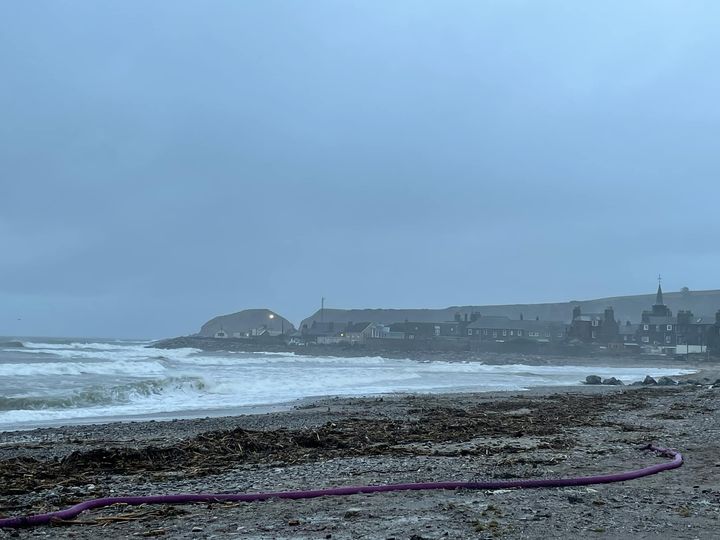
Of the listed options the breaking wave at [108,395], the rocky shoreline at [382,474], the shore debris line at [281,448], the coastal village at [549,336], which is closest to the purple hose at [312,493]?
the rocky shoreline at [382,474]

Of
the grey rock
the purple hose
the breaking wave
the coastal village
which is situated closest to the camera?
the grey rock

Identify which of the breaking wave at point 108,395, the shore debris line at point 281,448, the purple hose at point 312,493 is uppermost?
the purple hose at point 312,493

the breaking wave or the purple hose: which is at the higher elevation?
the purple hose

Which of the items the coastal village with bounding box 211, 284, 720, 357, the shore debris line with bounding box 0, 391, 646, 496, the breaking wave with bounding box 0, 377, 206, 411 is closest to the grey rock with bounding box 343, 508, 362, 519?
the shore debris line with bounding box 0, 391, 646, 496

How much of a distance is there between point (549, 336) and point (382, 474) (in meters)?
104

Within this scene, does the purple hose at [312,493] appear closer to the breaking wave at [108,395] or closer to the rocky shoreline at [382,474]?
the rocky shoreline at [382,474]

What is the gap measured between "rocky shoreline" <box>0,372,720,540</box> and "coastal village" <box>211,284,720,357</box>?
242ft

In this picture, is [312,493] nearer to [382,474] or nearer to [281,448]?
[382,474]

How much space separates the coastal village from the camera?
88.5 meters

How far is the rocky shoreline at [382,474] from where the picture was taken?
208 inches

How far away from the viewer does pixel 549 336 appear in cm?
10738

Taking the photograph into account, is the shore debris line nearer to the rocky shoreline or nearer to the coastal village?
the rocky shoreline

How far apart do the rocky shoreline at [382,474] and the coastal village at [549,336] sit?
2906 inches

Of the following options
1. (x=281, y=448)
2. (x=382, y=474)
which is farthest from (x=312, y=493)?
(x=281, y=448)
